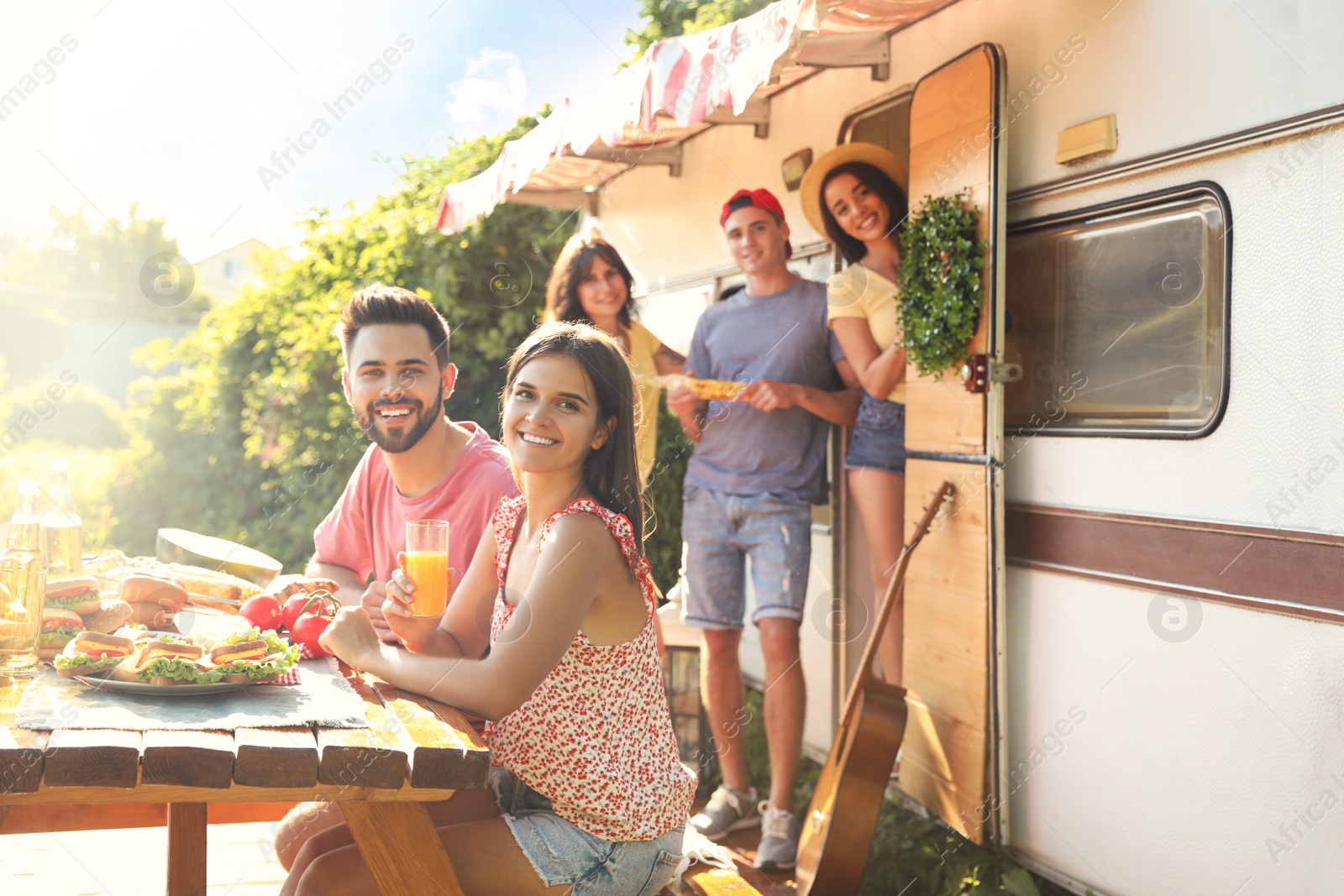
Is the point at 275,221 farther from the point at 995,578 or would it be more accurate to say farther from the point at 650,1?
the point at 995,578

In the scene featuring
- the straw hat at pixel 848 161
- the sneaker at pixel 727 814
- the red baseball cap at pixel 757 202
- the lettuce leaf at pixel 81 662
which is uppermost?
the straw hat at pixel 848 161

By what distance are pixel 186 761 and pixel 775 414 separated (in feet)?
9.99

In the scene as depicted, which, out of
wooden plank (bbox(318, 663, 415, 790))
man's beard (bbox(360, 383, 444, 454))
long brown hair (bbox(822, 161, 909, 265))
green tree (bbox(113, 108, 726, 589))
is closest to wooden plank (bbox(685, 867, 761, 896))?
man's beard (bbox(360, 383, 444, 454))

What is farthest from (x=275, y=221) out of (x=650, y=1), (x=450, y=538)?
(x=450, y=538)

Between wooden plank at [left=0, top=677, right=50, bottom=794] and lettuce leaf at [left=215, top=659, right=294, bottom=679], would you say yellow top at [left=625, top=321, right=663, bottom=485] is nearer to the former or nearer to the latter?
lettuce leaf at [left=215, top=659, right=294, bottom=679]

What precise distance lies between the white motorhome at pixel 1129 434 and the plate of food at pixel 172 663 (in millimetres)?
2241

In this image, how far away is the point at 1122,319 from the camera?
128 inches

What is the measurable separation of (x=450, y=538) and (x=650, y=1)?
292 inches

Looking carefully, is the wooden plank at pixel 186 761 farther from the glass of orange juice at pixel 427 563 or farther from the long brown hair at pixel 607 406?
the long brown hair at pixel 607 406

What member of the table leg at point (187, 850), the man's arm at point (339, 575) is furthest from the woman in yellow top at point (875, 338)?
the table leg at point (187, 850)

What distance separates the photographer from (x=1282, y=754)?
8.75 feet

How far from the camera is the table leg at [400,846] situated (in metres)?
1.67

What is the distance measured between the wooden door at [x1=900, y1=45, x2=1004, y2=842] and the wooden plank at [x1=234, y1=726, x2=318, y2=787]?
2.49 m

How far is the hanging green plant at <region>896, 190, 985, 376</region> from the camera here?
11.5 feet
